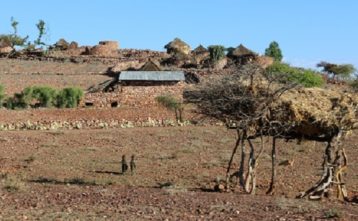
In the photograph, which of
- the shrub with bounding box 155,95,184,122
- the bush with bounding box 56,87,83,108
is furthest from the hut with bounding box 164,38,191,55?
the shrub with bounding box 155,95,184,122

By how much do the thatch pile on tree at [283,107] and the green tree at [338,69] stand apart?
44632mm

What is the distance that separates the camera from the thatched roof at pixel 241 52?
62.6m

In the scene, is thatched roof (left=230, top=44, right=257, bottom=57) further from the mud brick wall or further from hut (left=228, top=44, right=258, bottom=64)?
the mud brick wall

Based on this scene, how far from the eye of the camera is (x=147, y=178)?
19000mm

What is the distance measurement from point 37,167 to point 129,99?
23.9 metres

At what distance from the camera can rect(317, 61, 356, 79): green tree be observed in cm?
5971

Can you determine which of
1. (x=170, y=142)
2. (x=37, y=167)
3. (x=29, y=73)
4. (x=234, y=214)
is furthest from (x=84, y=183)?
(x=29, y=73)

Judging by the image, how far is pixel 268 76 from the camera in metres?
15.1

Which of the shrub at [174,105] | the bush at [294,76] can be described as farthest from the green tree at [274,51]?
the shrub at [174,105]

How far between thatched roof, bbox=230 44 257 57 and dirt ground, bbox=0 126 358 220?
31.9 meters

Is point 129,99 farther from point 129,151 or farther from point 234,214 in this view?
point 234,214

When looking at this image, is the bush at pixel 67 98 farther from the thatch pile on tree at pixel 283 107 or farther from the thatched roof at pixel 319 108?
the thatched roof at pixel 319 108

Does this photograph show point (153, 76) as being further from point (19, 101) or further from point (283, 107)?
point (283, 107)

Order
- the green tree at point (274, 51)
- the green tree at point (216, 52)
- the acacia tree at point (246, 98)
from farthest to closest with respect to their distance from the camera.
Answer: the green tree at point (274, 51)
the green tree at point (216, 52)
the acacia tree at point (246, 98)
